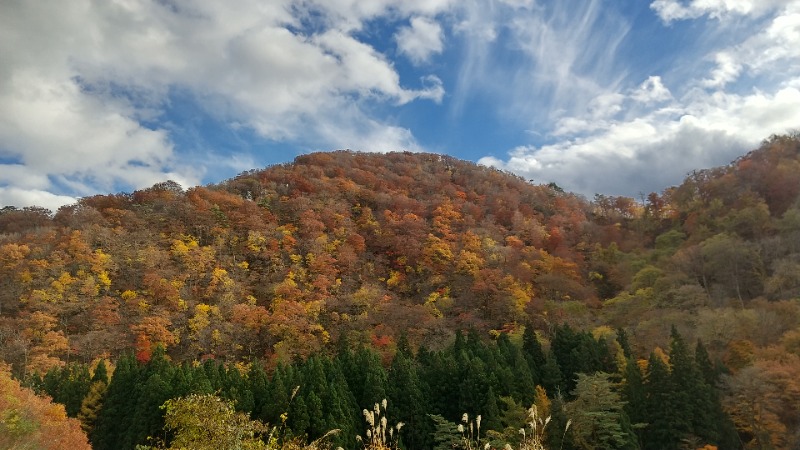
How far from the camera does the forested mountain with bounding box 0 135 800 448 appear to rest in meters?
30.4

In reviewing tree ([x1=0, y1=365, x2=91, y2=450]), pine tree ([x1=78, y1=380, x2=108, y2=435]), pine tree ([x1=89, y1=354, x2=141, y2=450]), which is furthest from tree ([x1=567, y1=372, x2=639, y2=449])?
pine tree ([x1=78, y1=380, x2=108, y2=435])

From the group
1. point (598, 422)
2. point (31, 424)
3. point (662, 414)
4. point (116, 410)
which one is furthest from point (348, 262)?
point (31, 424)

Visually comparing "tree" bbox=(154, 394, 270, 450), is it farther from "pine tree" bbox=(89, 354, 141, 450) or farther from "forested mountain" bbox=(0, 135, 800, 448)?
"pine tree" bbox=(89, 354, 141, 450)

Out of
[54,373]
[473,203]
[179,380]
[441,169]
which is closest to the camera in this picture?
[179,380]

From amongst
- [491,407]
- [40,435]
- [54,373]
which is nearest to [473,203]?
[491,407]

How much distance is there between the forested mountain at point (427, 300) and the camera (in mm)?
30406

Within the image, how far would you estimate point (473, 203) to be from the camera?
82.1 metres

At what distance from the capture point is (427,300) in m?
54.8

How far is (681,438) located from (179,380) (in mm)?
29260

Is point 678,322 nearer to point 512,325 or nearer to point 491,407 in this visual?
point 512,325

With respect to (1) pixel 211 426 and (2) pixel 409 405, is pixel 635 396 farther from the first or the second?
(1) pixel 211 426

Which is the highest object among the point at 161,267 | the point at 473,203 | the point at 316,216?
the point at 473,203

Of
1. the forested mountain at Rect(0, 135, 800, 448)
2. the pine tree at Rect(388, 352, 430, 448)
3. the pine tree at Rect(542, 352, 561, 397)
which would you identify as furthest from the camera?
the pine tree at Rect(542, 352, 561, 397)

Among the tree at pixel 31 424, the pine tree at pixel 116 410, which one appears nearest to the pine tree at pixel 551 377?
the pine tree at pixel 116 410
